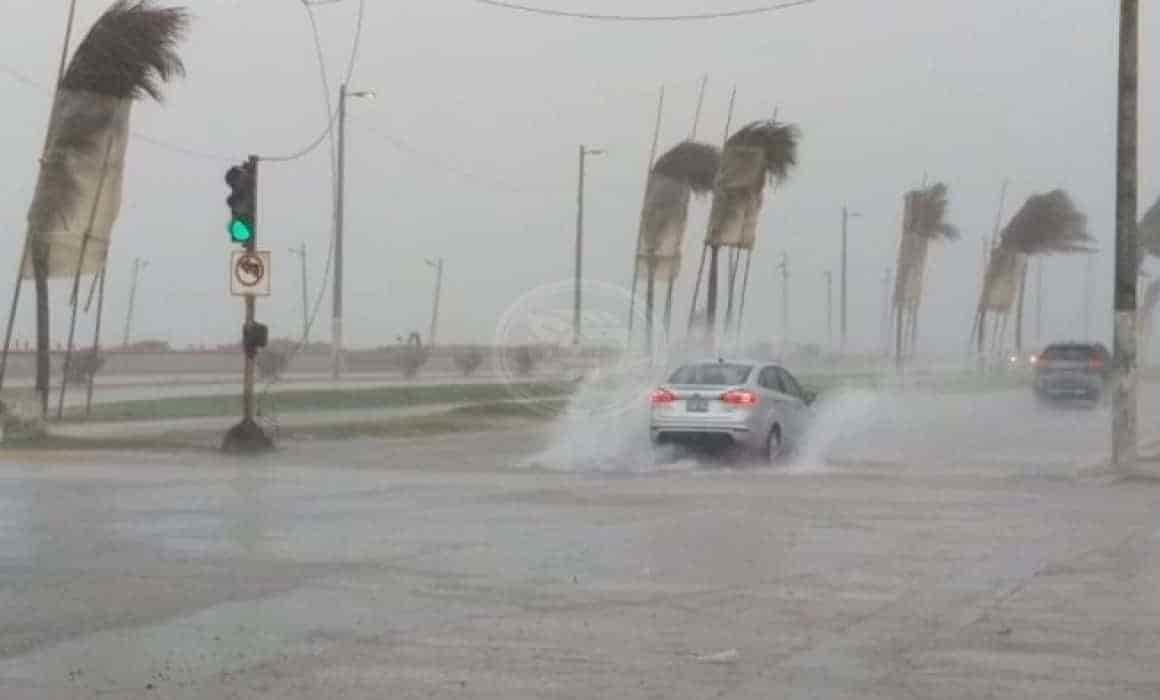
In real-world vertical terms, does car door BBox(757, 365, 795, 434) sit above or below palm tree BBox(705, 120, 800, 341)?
below

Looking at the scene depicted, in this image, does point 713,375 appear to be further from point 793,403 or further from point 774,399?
point 793,403

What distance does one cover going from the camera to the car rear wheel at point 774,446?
29.5m

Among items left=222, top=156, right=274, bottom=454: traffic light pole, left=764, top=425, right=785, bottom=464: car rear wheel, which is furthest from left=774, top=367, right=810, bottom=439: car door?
left=222, top=156, right=274, bottom=454: traffic light pole

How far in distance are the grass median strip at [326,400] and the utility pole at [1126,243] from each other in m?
19.4

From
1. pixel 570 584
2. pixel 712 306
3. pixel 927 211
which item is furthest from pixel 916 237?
pixel 570 584

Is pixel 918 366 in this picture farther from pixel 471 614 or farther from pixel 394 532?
pixel 471 614

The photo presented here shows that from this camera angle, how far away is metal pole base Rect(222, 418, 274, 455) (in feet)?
Result: 99.6

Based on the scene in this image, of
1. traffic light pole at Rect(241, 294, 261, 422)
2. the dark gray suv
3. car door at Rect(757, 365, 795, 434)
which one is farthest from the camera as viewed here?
the dark gray suv

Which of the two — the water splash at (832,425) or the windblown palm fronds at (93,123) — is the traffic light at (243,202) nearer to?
the windblown palm fronds at (93,123)

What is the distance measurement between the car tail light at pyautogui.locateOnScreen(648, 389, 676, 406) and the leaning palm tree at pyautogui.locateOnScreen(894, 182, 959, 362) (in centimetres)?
3665

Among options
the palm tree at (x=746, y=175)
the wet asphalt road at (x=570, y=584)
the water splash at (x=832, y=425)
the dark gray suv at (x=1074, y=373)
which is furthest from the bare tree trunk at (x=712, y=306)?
the wet asphalt road at (x=570, y=584)

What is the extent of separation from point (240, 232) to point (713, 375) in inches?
273

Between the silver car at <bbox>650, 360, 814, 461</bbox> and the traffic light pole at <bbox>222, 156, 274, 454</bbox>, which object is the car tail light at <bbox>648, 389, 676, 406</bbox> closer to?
the silver car at <bbox>650, 360, 814, 461</bbox>

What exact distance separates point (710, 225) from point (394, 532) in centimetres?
3015
